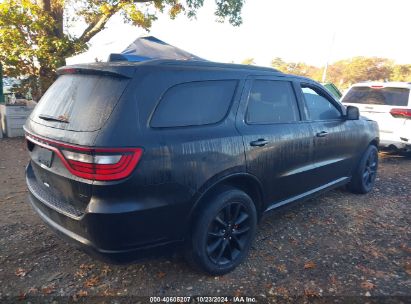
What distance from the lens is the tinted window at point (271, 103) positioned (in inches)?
120

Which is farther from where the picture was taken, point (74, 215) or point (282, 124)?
point (282, 124)

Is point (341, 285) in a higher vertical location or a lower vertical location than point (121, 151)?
Result: lower

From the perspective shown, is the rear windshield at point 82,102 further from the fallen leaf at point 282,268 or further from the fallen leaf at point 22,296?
the fallen leaf at point 282,268

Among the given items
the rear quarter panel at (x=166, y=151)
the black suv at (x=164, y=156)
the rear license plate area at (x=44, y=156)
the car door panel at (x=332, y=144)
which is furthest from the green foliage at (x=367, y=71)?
the rear license plate area at (x=44, y=156)

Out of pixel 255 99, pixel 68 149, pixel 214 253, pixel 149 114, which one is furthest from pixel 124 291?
pixel 255 99

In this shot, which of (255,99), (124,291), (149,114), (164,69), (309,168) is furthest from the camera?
(309,168)

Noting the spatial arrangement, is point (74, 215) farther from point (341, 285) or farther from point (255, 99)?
point (341, 285)

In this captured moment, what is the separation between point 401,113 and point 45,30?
345 inches

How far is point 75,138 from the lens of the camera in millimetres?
2182

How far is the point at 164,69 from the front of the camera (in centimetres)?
243

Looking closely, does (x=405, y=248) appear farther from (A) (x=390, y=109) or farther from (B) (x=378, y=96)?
(B) (x=378, y=96)

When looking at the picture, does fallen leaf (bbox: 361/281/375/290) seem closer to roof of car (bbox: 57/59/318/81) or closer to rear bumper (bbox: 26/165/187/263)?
rear bumper (bbox: 26/165/187/263)

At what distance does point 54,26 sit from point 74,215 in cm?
823

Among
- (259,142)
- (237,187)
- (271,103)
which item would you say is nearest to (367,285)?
(237,187)
